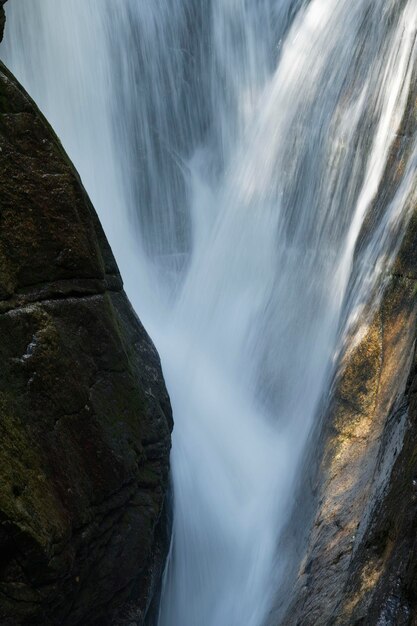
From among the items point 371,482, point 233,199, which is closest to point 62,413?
point 371,482

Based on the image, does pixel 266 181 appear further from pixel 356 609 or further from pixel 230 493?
pixel 356 609

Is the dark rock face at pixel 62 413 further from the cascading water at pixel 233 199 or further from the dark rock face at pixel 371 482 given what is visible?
the cascading water at pixel 233 199

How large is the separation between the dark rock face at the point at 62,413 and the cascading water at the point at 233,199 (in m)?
1.51

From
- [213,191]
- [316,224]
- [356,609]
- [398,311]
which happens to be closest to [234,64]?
[213,191]

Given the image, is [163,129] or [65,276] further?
[163,129]

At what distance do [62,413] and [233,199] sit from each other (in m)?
6.71

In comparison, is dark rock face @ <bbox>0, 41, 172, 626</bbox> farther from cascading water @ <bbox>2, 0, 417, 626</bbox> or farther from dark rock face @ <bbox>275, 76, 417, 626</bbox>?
cascading water @ <bbox>2, 0, 417, 626</bbox>

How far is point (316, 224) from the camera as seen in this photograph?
916cm

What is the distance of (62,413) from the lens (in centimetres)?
464

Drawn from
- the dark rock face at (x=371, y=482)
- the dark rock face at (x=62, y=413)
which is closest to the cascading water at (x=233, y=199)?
the dark rock face at (x=371, y=482)

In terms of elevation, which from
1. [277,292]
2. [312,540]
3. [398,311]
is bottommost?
[312,540]

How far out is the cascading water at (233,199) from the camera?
6.91 m

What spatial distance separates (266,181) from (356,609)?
7.15 m

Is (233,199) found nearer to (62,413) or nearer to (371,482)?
(371,482)
